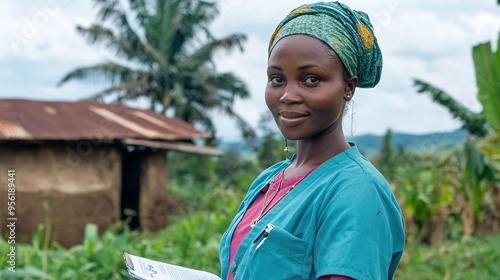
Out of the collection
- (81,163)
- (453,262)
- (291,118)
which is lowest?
(453,262)

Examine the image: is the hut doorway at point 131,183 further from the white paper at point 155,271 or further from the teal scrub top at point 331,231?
the teal scrub top at point 331,231

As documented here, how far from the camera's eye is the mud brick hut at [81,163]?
9.56 meters

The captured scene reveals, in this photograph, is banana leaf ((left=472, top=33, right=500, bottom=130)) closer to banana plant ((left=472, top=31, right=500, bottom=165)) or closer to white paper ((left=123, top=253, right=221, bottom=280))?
banana plant ((left=472, top=31, right=500, bottom=165))

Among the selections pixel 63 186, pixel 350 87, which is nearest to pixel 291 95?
pixel 350 87

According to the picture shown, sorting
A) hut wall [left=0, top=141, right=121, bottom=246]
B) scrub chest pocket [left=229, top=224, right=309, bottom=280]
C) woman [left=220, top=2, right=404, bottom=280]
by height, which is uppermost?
woman [left=220, top=2, right=404, bottom=280]

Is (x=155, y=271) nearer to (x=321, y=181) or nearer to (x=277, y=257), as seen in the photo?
(x=277, y=257)

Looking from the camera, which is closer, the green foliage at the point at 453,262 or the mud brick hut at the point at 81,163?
the green foliage at the point at 453,262

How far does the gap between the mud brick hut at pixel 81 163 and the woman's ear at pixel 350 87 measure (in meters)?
8.10

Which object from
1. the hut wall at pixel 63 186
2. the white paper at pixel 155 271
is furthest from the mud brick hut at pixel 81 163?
the white paper at pixel 155 271

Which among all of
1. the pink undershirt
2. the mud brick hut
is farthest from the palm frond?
the pink undershirt

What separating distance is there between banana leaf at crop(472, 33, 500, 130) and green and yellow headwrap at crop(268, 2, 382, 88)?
5186 millimetres

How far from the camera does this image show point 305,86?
1457 millimetres

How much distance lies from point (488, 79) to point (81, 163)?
642 cm

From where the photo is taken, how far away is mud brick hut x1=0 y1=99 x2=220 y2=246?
9562 mm
